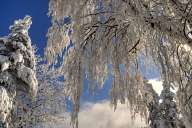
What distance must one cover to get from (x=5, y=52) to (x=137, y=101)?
13.5 meters

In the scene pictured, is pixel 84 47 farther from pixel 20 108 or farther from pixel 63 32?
pixel 20 108

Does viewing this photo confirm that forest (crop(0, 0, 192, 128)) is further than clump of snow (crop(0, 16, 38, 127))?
No

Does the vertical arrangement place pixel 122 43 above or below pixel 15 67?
below

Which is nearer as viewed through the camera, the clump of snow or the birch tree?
the birch tree

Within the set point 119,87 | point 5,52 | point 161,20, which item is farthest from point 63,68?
point 5,52

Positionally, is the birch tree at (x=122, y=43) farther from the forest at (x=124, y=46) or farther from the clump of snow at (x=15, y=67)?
the clump of snow at (x=15, y=67)

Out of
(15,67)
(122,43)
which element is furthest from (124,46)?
(15,67)

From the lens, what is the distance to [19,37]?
20922mm

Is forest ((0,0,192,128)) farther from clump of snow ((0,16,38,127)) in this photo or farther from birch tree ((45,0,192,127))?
clump of snow ((0,16,38,127))

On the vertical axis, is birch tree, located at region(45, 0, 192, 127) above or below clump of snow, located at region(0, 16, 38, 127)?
below

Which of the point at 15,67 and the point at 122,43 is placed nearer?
the point at 122,43

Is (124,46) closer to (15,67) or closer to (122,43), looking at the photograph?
(122,43)

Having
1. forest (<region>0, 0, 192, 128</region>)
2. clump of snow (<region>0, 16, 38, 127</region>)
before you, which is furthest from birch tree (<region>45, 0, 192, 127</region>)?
clump of snow (<region>0, 16, 38, 127</region>)

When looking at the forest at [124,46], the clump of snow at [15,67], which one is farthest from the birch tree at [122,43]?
the clump of snow at [15,67]
